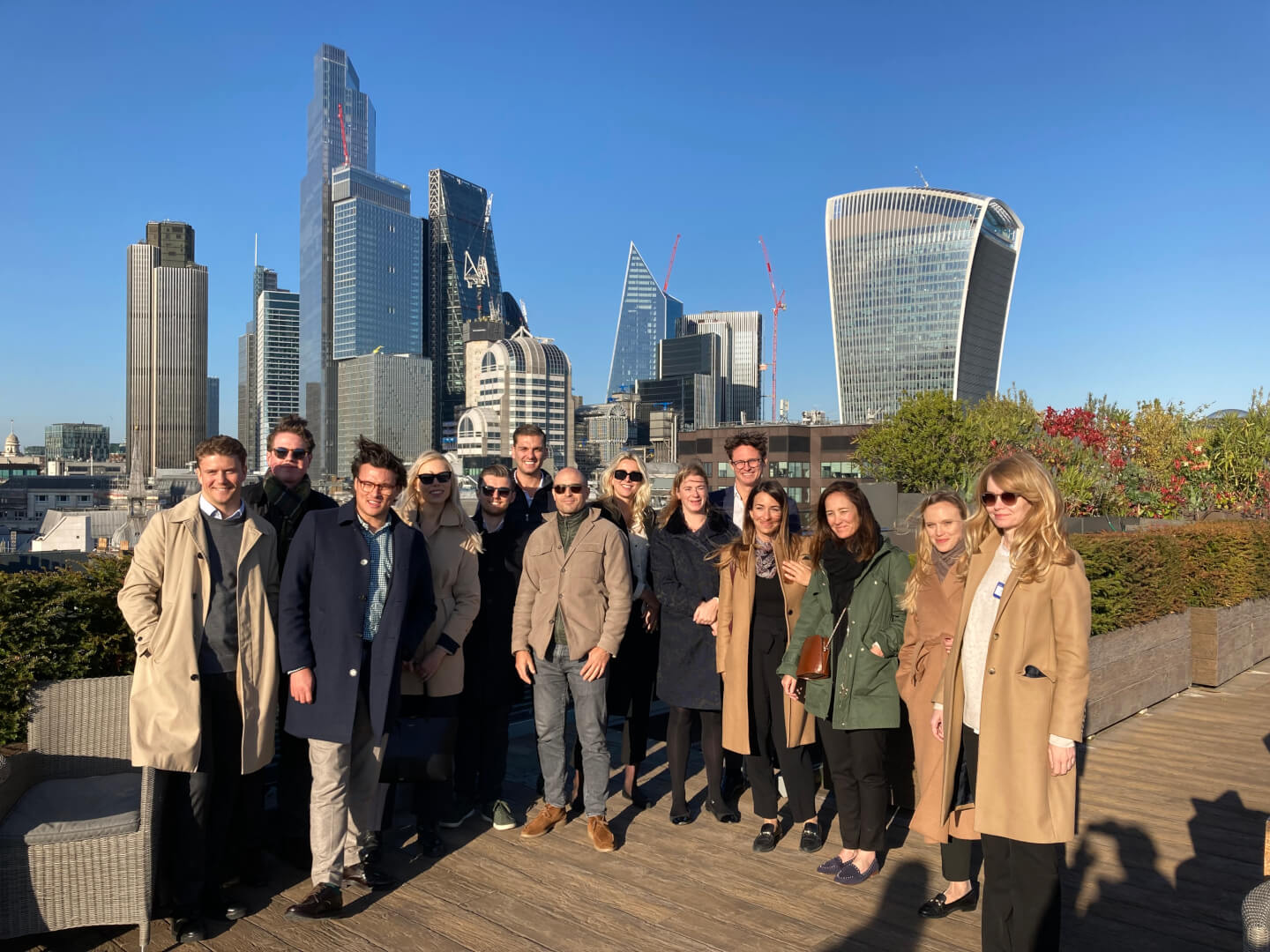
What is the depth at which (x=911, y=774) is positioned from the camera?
4.81 metres

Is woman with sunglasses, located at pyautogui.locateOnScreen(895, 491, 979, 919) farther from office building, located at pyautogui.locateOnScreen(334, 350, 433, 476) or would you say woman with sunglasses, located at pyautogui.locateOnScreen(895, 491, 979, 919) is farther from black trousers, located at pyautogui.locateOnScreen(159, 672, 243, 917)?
office building, located at pyautogui.locateOnScreen(334, 350, 433, 476)

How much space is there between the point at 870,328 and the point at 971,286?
1759 centimetres

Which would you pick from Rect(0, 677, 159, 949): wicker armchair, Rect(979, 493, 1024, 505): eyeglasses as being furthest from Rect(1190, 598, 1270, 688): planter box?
Rect(0, 677, 159, 949): wicker armchair

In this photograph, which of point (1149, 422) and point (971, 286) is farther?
point (971, 286)

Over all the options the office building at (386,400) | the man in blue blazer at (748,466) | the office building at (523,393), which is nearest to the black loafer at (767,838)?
the man in blue blazer at (748,466)

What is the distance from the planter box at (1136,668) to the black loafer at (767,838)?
10.6ft

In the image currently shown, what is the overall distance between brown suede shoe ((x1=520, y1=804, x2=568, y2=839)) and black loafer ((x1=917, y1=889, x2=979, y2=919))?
1.90 meters

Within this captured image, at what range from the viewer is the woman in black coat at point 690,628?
4836 millimetres

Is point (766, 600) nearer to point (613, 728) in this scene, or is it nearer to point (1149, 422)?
point (613, 728)

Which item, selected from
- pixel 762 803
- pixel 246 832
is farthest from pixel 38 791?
pixel 762 803

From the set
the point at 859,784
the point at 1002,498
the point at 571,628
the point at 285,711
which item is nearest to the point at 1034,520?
the point at 1002,498

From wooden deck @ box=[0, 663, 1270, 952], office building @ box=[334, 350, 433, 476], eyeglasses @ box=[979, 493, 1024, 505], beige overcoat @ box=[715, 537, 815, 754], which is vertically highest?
office building @ box=[334, 350, 433, 476]

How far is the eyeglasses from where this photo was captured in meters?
3.13

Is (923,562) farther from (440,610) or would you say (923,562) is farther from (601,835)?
(440,610)
